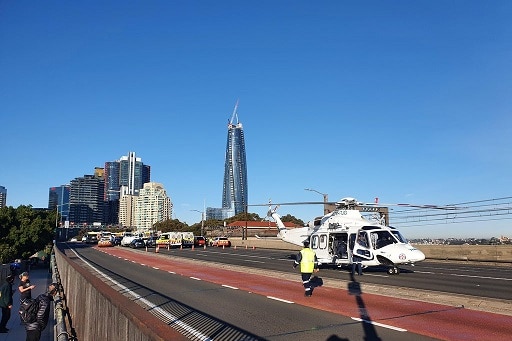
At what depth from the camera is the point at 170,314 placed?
11.3 meters

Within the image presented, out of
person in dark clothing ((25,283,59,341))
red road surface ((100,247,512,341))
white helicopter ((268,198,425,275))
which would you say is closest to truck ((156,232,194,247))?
white helicopter ((268,198,425,275))

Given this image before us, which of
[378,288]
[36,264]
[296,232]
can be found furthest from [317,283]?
[36,264]

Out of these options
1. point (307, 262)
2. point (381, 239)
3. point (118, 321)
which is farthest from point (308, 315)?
point (381, 239)

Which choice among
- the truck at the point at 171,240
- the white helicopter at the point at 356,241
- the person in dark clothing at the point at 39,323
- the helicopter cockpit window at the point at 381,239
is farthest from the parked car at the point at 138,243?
the person in dark clothing at the point at 39,323

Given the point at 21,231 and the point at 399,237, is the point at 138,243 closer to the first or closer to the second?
the point at 21,231

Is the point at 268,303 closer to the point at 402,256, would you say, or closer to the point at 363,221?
the point at 402,256

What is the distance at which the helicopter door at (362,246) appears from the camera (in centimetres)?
2361

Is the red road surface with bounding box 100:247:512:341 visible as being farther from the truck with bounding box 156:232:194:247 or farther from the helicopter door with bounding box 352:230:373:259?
the truck with bounding box 156:232:194:247

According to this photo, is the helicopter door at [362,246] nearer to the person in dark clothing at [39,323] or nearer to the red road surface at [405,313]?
the red road surface at [405,313]

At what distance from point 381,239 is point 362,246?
104cm

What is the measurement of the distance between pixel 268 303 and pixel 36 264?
4703 centimetres

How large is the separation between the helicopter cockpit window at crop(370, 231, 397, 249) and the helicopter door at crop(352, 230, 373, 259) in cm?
34

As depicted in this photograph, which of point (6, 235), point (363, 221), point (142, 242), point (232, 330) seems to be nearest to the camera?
point (232, 330)

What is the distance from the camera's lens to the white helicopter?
74.5ft
